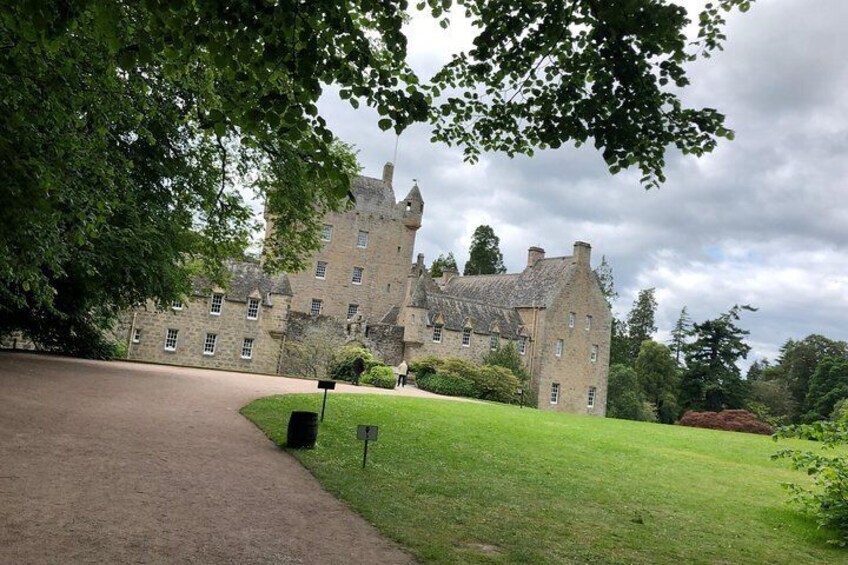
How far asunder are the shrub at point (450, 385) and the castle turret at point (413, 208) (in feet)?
57.9

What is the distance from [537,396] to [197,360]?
75.3ft

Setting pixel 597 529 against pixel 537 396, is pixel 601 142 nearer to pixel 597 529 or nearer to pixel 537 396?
pixel 597 529

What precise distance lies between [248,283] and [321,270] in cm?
1065

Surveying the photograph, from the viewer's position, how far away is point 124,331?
33000 mm

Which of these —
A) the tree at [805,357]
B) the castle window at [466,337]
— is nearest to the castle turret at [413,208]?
the castle window at [466,337]

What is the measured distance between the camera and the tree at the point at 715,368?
2046 inches

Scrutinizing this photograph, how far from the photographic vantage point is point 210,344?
117ft

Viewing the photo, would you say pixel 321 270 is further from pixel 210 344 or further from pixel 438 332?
pixel 210 344

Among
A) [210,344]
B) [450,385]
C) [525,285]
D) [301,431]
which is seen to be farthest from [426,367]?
[301,431]

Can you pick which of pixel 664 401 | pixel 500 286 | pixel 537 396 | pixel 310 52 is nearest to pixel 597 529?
pixel 310 52

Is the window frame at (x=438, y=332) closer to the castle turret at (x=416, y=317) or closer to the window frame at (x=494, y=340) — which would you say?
the castle turret at (x=416, y=317)

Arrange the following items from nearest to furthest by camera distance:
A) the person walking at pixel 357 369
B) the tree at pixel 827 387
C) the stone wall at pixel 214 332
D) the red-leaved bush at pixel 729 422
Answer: the person walking at pixel 357 369, the stone wall at pixel 214 332, the red-leaved bush at pixel 729 422, the tree at pixel 827 387

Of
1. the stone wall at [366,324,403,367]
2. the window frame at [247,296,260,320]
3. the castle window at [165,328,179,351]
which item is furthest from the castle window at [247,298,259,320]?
the stone wall at [366,324,403,367]

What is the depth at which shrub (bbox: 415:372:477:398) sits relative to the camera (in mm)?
35062
